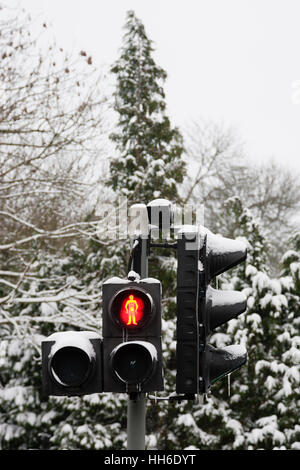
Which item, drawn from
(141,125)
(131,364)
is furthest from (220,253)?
(141,125)

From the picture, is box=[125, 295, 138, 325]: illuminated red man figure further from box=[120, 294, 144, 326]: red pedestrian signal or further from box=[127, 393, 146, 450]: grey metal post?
box=[127, 393, 146, 450]: grey metal post

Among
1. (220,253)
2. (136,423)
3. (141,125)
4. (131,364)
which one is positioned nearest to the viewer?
(131,364)

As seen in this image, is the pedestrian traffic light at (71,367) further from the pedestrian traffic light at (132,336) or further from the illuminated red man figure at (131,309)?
the illuminated red man figure at (131,309)

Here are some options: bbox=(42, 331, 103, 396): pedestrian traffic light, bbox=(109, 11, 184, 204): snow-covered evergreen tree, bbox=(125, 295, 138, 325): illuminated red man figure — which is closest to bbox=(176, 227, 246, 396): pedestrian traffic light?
bbox=(125, 295, 138, 325): illuminated red man figure

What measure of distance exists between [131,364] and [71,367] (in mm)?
325

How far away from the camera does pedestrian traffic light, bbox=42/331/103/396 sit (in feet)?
9.62

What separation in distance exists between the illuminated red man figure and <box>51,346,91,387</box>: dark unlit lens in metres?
0.30

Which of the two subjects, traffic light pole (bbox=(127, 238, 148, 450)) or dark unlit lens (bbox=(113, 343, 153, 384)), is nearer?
dark unlit lens (bbox=(113, 343, 153, 384))

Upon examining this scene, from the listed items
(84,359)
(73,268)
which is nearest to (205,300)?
(84,359)

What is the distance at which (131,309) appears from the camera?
2973mm

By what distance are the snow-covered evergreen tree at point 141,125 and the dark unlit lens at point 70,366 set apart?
1050 cm

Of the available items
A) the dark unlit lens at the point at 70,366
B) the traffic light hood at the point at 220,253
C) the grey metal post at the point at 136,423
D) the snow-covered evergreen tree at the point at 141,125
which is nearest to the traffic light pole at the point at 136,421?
the grey metal post at the point at 136,423

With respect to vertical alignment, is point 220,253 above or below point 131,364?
above

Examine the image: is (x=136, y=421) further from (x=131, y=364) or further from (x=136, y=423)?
(x=131, y=364)
